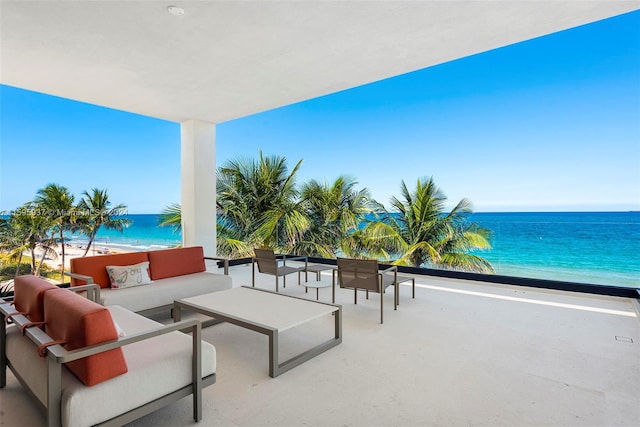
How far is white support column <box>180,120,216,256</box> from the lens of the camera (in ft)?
20.9

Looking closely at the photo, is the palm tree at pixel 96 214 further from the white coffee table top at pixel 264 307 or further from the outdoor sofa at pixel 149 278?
the white coffee table top at pixel 264 307

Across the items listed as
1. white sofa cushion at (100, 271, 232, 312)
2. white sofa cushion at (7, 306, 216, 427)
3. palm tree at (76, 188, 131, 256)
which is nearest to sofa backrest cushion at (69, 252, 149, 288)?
white sofa cushion at (100, 271, 232, 312)

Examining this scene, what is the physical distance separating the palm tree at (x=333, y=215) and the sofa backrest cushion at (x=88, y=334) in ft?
19.5

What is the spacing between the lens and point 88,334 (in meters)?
1.54

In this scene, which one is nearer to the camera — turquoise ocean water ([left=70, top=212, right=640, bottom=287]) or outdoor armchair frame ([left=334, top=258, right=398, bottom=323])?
outdoor armchair frame ([left=334, top=258, right=398, bottom=323])

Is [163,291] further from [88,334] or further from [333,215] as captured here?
[333,215]

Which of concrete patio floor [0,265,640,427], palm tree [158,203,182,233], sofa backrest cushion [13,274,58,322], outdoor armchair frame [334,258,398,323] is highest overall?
palm tree [158,203,182,233]

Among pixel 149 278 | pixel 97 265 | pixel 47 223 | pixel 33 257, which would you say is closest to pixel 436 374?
pixel 149 278

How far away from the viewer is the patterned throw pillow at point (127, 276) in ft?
11.7

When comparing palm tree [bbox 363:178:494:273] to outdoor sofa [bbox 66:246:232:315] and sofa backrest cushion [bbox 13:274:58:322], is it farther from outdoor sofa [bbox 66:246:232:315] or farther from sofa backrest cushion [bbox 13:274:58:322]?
sofa backrest cushion [bbox 13:274:58:322]

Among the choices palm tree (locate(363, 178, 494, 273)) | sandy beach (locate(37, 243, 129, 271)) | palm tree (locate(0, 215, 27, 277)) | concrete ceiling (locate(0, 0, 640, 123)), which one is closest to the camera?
concrete ceiling (locate(0, 0, 640, 123))

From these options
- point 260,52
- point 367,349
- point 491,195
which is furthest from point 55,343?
point 491,195

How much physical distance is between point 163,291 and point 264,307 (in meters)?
1.35

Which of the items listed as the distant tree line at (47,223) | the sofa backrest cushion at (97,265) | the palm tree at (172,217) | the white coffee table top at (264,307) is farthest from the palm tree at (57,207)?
the white coffee table top at (264,307)
